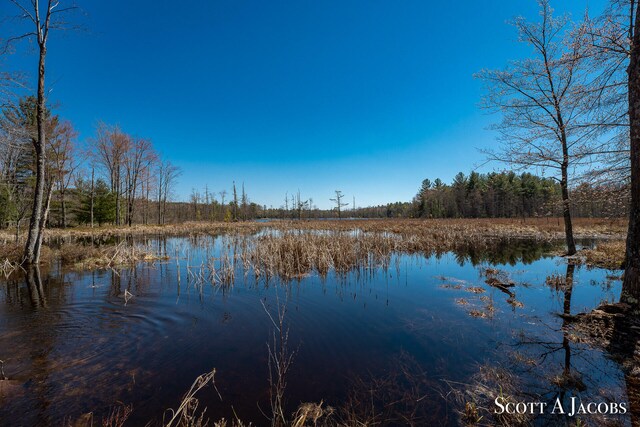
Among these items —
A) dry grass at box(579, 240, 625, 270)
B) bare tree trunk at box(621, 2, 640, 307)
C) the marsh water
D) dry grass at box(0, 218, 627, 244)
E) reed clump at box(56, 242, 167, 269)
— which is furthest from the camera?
dry grass at box(0, 218, 627, 244)

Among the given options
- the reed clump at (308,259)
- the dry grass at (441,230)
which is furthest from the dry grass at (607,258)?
the reed clump at (308,259)

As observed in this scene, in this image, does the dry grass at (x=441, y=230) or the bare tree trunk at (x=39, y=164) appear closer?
the bare tree trunk at (x=39, y=164)

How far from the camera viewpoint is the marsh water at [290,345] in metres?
2.99

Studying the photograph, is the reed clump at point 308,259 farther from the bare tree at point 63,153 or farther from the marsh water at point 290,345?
the bare tree at point 63,153

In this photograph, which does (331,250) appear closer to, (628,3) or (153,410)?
(153,410)

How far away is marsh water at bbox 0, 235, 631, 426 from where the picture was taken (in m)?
2.99

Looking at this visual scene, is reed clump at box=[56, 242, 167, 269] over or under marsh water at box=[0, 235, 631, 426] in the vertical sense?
over

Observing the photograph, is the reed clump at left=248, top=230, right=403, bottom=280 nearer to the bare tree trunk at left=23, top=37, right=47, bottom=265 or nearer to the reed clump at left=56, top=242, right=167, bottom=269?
the reed clump at left=56, top=242, right=167, bottom=269

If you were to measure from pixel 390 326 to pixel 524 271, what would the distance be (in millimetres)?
8224

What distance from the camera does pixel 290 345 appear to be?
445 cm

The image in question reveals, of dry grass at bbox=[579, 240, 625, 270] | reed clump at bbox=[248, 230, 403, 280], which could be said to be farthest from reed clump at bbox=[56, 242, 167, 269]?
dry grass at bbox=[579, 240, 625, 270]

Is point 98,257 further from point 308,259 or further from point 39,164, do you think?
point 308,259

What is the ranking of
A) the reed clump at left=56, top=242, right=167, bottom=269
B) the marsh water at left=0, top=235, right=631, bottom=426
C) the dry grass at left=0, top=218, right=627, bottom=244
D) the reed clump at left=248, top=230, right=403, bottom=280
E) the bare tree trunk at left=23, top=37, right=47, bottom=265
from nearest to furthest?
the marsh water at left=0, top=235, right=631, bottom=426, the bare tree trunk at left=23, top=37, right=47, bottom=265, the reed clump at left=248, top=230, right=403, bottom=280, the reed clump at left=56, top=242, right=167, bottom=269, the dry grass at left=0, top=218, right=627, bottom=244

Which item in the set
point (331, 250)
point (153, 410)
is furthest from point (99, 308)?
point (331, 250)
